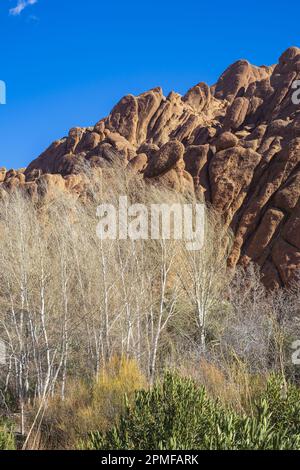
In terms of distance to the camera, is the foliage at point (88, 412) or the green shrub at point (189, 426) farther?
the foliage at point (88, 412)

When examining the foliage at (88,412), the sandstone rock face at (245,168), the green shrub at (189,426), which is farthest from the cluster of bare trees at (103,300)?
the green shrub at (189,426)

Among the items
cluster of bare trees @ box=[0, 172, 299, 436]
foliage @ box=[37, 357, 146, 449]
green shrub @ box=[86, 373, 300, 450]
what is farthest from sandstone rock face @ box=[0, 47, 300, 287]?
green shrub @ box=[86, 373, 300, 450]

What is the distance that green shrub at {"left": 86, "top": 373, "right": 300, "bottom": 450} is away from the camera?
14.6ft

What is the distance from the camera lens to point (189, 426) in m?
5.12

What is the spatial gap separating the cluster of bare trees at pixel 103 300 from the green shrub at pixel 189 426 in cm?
569

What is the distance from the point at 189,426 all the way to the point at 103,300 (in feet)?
35.7

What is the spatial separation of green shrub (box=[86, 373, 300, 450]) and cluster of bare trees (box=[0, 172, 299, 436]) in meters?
5.69

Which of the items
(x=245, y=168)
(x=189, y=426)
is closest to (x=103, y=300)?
(x=189, y=426)

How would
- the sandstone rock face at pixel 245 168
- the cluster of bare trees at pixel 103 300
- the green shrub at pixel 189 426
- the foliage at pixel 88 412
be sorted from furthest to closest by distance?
the sandstone rock face at pixel 245 168
the cluster of bare trees at pixel 103 300
the foliage at pixel 88 412
the green shrub at pixel 189 426

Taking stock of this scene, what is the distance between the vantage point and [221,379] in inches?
314

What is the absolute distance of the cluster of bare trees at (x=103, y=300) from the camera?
44.9 ft

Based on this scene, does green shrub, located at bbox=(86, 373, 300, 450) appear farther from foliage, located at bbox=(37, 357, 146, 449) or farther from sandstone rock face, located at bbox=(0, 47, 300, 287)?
sandstone rock face, located at bbox=(0, 47, 300, 287)

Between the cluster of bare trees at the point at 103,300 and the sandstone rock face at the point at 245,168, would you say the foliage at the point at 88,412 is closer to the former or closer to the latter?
the cluster of bare trees at the point at 103,300
